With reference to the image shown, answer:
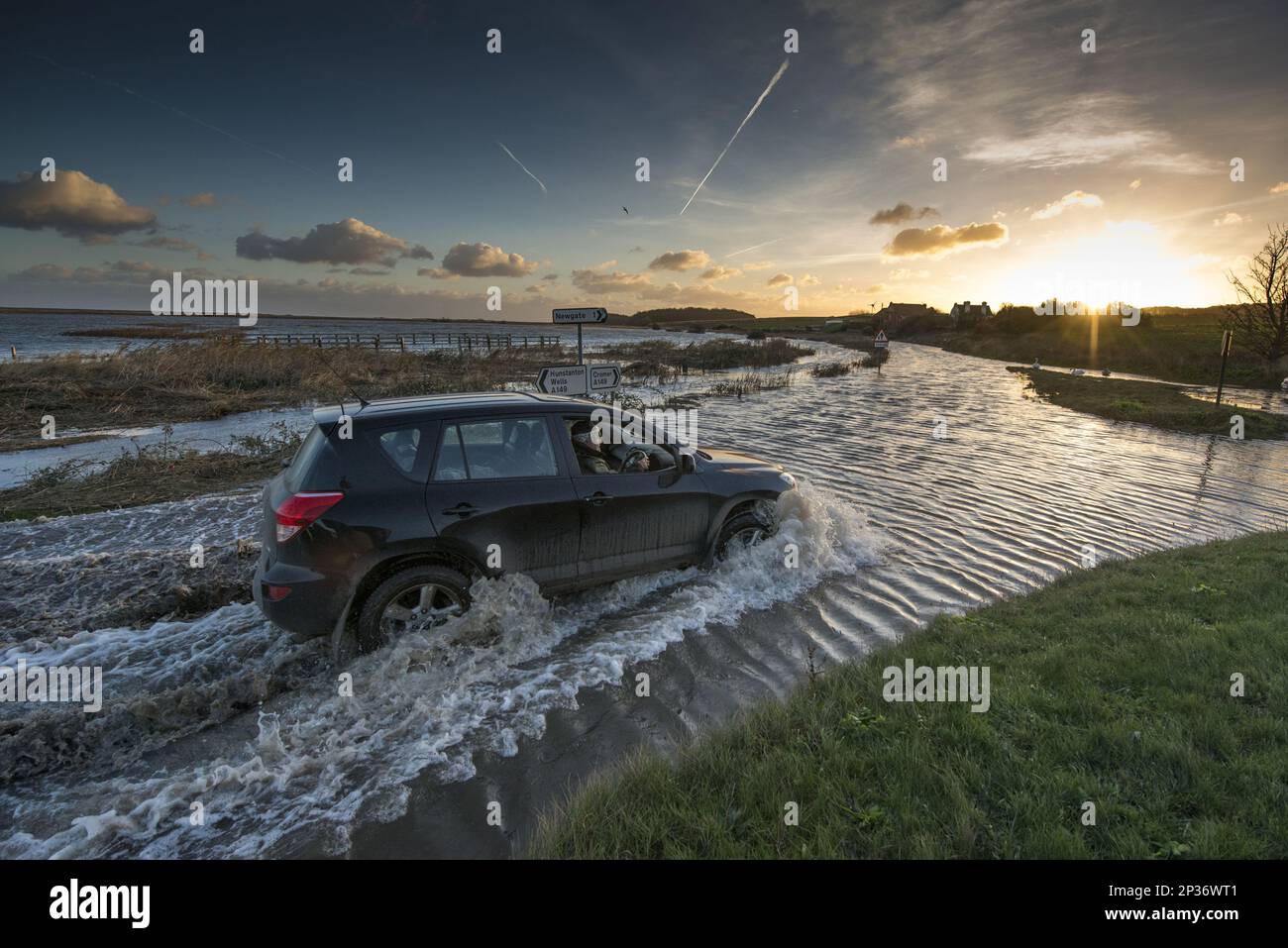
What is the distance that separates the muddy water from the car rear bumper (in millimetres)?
421

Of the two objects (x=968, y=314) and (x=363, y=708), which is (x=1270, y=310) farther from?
(x=968, y=314)

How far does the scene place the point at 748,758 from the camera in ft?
10.8

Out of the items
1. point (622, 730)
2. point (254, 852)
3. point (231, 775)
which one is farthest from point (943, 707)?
point (231, 775)

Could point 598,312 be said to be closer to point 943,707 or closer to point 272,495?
point 272,495

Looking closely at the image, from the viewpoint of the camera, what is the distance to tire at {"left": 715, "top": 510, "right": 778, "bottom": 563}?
6441 mm

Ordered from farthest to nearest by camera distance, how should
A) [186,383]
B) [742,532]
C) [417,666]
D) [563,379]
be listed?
1. [186,383]
2. [563,379]
3. [742,532]
4. [417,666]

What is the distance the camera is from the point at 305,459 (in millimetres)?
4566

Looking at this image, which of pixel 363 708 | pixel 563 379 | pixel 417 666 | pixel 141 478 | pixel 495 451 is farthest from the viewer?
pixel 141 478

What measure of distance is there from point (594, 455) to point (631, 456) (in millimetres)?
367

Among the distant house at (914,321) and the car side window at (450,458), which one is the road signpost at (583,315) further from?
the distant house at (914,321)

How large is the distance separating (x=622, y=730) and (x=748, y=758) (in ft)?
3.37

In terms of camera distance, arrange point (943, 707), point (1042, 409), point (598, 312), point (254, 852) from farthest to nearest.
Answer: point (1042, 409) → point (598, 312) → point (943, 707) → point (254, 852)

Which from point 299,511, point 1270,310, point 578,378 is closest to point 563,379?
point 578,378

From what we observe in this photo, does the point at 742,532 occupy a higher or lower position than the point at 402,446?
lower
